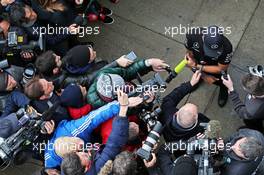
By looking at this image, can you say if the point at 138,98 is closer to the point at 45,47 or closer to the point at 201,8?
the point at 45,47

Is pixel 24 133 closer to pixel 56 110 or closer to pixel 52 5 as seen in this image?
pixel 56 110

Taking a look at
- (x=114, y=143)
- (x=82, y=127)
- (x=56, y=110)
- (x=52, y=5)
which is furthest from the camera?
(x=52, y=5)

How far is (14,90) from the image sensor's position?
18.1ft

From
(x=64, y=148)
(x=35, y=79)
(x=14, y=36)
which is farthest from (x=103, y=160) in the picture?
(x=14, y=36)

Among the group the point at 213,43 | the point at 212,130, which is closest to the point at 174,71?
the point at 213,43

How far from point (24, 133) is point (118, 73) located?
49.4 inches

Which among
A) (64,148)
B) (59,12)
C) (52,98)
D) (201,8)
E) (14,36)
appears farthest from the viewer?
(201,8)

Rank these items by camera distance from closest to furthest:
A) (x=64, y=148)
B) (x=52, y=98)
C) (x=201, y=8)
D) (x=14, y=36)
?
1. (x=64, y=148)
2. (x=52, y=98)
3. (x=14, y=36)
4. (x=201, y=8)

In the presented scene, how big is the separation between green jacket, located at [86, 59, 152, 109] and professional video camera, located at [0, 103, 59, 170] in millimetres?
412

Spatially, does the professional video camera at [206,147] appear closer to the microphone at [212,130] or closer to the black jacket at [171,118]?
the microphone at [212,130]

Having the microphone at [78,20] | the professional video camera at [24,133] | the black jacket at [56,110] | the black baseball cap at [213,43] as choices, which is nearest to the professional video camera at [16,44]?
the microphone at [78,20]

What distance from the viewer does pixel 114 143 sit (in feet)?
15.9

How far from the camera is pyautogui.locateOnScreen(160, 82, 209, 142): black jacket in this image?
5.07m

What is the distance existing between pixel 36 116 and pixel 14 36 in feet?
3.87
